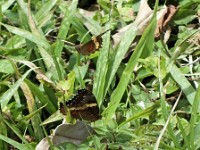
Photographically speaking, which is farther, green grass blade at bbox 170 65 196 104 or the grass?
green grass blade at bbox 170 65 196 104

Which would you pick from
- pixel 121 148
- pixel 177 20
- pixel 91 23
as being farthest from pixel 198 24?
pixel 121 148

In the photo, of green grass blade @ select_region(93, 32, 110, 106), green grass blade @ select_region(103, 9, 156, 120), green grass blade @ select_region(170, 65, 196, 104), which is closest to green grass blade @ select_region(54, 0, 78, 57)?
green grass blade @ select_region(93, 32, 110, 106)

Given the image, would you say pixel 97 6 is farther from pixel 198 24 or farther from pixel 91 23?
pixel 198 24

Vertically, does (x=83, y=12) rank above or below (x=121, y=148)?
above

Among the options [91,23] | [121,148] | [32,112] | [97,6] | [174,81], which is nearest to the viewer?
[121,148]

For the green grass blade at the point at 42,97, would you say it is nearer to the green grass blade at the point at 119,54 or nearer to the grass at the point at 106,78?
the grass at the point at 106,78

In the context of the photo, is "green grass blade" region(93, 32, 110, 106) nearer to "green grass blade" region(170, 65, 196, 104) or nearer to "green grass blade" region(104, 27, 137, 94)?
"green grass blade" region(104, 27, 137, 94)

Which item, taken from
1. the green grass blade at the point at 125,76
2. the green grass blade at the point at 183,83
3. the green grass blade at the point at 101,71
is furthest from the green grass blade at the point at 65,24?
the green grass blade at the point at 183,83
